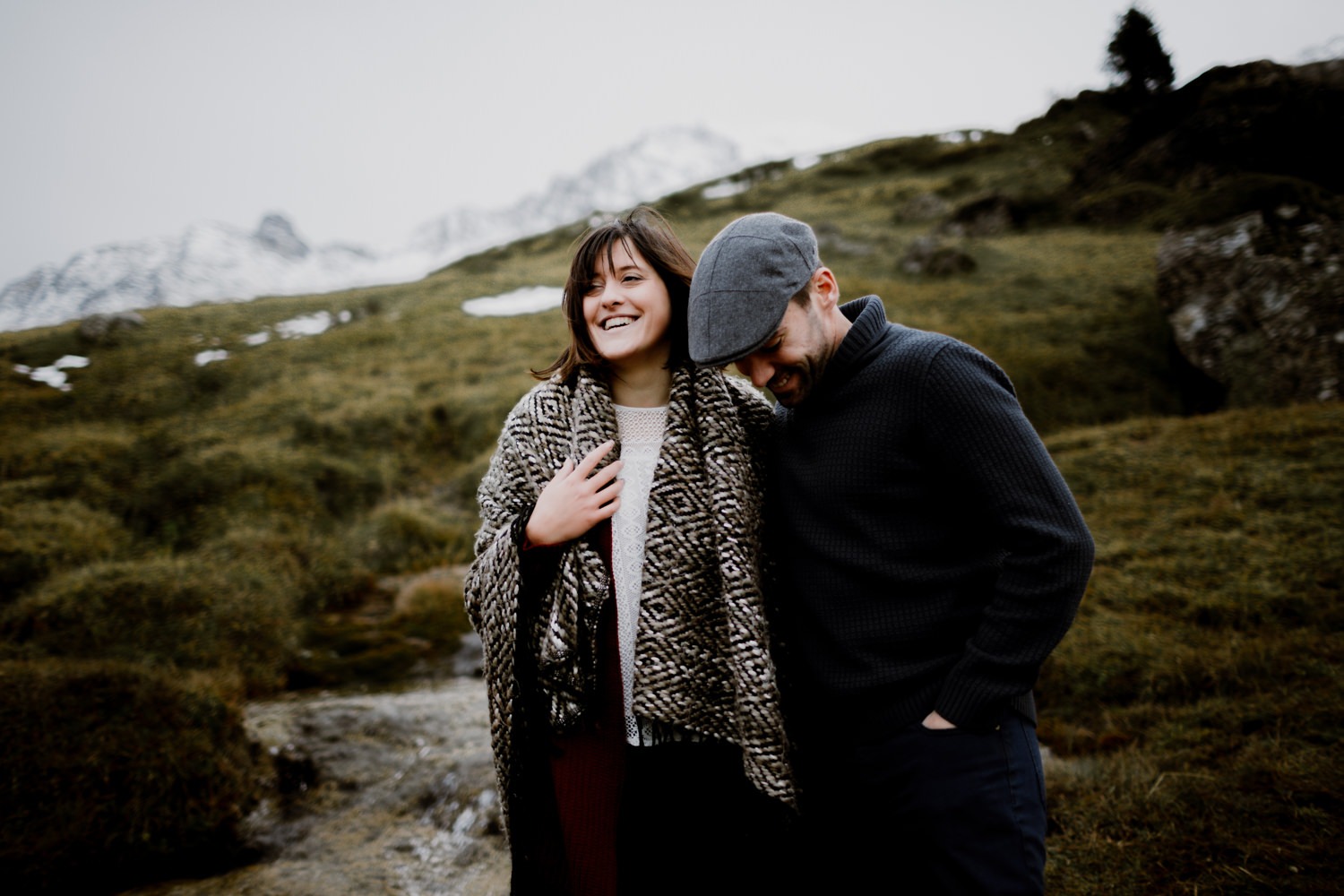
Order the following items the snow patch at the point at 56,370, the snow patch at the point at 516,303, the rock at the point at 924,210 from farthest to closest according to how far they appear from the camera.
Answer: the rock at the point at 924,210 < the snow patch at the point at 516,303 < the snow patch at the point at 56,370

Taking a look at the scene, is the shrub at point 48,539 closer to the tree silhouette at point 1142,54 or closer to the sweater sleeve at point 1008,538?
the sweater sleeve at point 1008,538

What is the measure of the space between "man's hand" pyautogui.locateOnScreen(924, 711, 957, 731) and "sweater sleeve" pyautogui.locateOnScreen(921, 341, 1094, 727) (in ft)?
0.08

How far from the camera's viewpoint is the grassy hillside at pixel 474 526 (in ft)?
9.17

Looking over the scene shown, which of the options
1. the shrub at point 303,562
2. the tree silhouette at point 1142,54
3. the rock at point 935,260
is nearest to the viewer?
the shrub at point 303,562

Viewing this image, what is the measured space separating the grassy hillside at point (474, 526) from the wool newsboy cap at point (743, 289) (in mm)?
2443

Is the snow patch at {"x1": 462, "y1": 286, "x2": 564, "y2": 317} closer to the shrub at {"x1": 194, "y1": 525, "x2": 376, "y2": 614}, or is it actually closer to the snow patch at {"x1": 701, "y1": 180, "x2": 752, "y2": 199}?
the shrub at {"x1": 194, "y1": 525, "x2": 376, "y2": 614}

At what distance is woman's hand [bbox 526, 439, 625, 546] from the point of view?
1848mm

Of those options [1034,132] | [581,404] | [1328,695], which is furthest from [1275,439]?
[1034,132]

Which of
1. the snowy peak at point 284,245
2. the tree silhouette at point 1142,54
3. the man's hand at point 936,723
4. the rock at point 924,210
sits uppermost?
the snowy peak at point 284,245

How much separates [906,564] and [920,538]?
0.26 feet

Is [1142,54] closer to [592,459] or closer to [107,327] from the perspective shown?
[592,459]

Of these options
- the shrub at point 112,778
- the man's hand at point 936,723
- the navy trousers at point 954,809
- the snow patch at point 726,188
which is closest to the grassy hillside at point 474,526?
the shrub at point 112,778

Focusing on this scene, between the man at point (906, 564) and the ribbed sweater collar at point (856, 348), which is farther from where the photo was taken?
the ribbed sweater collar at point (856, 348)

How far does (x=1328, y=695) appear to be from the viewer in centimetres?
297
